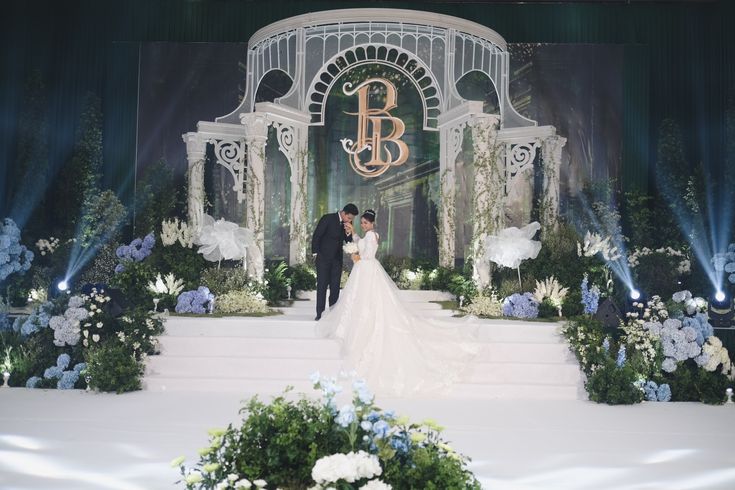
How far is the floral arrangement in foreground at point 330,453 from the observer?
3.08 meters

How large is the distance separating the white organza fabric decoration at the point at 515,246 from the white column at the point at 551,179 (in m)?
2.23

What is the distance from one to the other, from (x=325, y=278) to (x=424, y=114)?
16.2ft

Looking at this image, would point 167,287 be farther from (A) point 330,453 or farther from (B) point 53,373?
(A) point 330,453

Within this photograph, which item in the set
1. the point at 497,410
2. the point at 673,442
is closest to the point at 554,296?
the point at 497,410

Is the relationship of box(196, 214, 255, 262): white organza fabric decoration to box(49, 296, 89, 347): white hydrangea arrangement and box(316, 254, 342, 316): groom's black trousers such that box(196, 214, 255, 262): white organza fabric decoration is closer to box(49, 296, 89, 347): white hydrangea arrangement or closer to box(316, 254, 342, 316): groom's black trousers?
box(316, 254, 342, 316): groom's black trousers

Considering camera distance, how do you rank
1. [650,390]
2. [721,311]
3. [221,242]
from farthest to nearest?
[221,242] → [721,311] → [650,390]

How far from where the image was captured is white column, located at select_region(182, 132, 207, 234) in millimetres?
13422

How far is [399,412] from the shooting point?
7168mm

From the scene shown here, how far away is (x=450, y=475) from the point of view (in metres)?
3.20

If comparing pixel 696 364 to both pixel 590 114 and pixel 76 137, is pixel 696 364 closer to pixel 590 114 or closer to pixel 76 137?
pixel 590 114

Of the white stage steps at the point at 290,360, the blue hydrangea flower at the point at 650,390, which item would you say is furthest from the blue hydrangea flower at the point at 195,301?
the blue hydrangea flower at the point at 650,390

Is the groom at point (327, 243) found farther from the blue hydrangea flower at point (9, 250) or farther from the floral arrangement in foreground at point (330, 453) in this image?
the floral arrangement in foreground at point (330, 453)

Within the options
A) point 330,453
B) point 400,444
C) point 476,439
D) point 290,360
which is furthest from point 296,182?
point 400,444

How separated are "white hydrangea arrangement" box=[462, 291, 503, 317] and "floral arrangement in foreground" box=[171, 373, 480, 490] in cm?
763
